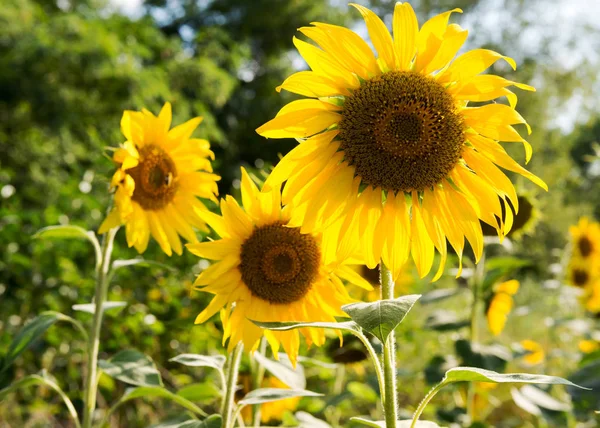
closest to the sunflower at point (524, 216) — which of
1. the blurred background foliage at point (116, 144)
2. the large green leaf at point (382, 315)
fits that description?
the blurred background foliage at point (116, 144)

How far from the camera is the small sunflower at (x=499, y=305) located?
2526mm

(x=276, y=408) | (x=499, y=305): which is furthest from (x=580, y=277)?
(x=276, y=408)

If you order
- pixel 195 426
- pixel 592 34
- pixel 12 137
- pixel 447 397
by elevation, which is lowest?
pixel 195 426

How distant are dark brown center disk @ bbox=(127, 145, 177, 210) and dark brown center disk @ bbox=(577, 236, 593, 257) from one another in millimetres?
3054

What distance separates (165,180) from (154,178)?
29 mm

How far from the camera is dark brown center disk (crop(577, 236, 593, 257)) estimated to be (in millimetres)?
3969

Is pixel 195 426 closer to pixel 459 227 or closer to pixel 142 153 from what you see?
pixel 459 227

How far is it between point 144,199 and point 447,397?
244cm

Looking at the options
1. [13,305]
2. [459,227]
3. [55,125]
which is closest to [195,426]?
[459,227]

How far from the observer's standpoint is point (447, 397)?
3541mm

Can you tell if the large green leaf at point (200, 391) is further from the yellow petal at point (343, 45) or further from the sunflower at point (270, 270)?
the yellow petal at point (343, 45)

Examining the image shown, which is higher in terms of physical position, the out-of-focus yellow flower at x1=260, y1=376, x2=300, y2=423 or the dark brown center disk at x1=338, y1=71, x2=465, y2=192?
the dark brown center disk at x1=338, y1=71, x2=465, y2=192

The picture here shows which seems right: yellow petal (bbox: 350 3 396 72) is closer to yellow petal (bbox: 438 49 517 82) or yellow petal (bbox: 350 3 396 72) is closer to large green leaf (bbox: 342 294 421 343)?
yellow petal (bbox: 438 49 517 82)

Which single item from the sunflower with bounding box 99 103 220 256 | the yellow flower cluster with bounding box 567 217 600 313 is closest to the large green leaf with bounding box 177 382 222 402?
the sunflower with bounding box 99 103 220 256
